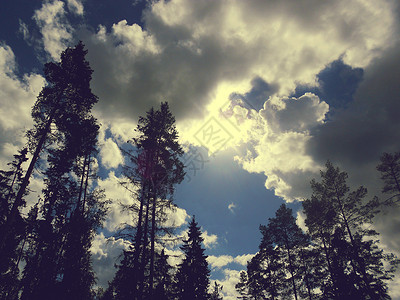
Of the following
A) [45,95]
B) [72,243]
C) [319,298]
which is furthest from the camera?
[319,298]

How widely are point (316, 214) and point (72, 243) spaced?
2139cm

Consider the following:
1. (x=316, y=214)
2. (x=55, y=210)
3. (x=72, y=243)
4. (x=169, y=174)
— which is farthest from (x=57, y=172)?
(x=316, y=214)

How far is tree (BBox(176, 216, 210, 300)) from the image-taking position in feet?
64.8

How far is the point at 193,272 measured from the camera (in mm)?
20688

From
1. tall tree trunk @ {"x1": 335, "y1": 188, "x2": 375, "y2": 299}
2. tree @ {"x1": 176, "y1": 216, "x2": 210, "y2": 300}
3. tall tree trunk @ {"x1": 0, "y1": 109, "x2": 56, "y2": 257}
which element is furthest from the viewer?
tree @ {"x1": 176, "y1": 216, "x2": 210, "y2": 300}

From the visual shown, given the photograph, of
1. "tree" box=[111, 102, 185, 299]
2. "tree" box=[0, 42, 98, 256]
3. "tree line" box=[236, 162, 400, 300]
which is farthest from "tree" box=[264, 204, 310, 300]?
"tree" box=[0, 42, 98, 256]

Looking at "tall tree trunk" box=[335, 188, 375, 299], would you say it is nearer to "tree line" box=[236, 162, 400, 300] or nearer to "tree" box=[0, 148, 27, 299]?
"tree line" box=[236, 162, 400, 300]

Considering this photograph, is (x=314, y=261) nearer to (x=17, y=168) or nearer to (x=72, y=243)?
(x=72, y=243)

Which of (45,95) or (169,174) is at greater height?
(45,95)

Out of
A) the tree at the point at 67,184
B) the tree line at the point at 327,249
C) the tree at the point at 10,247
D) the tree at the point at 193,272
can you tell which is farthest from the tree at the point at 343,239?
the tree at the point at 10,247

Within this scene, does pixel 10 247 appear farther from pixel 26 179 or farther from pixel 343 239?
pixel 343 239

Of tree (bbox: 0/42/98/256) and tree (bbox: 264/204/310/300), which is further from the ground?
tree (bbox: 0/42/98/256)

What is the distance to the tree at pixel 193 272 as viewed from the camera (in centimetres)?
1977

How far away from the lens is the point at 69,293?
13133 mm
